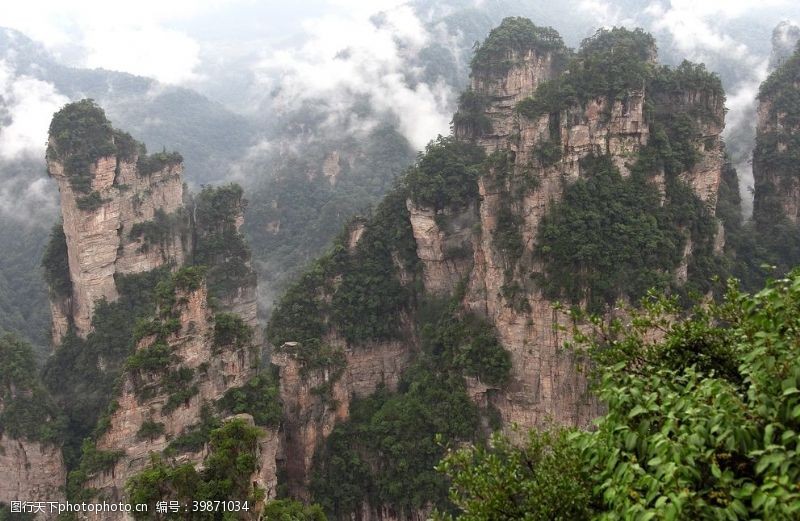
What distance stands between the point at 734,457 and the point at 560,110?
72.9 feet

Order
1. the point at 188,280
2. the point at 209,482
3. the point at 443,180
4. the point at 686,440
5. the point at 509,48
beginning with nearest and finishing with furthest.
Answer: the point at 686,440 < the point at 209,482 < the point at 188,280 < the point at 443,180 < the point at 509,48

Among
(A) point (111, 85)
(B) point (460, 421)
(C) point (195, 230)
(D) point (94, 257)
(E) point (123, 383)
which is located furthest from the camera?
(A) point (111, 85)

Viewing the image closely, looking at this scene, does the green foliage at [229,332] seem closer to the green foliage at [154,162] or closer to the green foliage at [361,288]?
the green foliage at [361,288]

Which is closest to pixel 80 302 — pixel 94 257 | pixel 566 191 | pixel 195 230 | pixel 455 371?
pixel 94 257

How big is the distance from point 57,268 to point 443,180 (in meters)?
20.9

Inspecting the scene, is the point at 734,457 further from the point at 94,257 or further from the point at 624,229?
the point at 94,257

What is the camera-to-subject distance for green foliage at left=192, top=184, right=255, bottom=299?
39250 millimetres

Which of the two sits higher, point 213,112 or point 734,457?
point 213,112

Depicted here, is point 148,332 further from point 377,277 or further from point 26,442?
point 377,277

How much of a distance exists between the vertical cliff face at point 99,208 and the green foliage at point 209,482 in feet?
67.0

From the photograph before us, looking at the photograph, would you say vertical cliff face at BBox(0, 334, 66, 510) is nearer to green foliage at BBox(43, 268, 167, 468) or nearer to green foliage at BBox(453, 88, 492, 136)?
green foliage at BBox(43, 268, 167, 468)

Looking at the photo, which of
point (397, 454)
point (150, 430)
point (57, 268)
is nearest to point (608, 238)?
point (397, 454)

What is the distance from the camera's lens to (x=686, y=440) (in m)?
5.64

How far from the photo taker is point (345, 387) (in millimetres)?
30031
